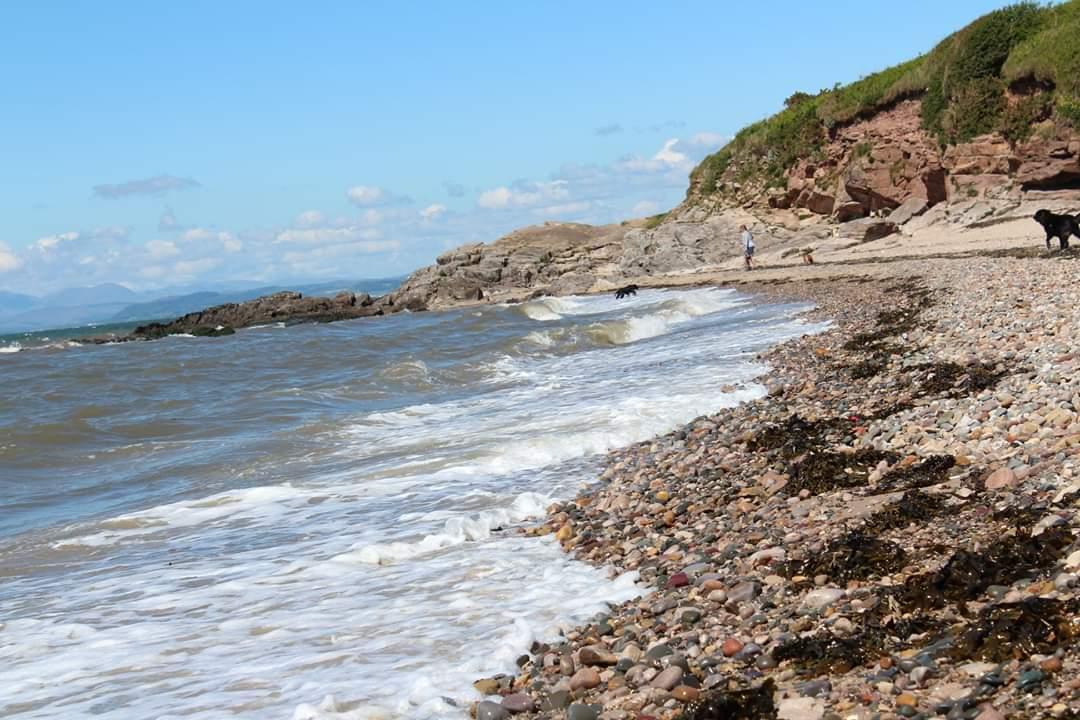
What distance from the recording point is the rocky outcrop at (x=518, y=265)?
5306 cm

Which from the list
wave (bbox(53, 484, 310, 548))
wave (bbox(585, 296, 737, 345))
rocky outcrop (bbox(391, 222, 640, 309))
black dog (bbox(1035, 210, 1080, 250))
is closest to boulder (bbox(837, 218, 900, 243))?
wave (bbox(585, 296, 737, 345))

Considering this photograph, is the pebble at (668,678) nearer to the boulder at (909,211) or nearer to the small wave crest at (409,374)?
the small wave crest at (409,374)

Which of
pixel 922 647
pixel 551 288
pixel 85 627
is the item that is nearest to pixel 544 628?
pixel 922 647

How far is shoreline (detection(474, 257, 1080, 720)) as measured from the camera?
360 centimetres

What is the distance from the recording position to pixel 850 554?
4.92m

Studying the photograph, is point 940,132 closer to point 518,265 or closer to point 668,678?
point 518,265

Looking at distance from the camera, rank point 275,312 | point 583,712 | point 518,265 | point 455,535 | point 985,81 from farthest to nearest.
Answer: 1. point 275,312
2. point 518,265
3. point 985,81
4. point 455,535
5. point 583,712

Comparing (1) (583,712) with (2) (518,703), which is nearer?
(1) (583,712)

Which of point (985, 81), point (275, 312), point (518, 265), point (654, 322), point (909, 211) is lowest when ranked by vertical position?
point (654, 322)

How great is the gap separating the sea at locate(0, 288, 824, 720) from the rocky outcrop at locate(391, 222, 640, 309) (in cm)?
3187

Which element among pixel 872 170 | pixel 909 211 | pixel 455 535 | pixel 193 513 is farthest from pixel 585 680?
pixel 872 170

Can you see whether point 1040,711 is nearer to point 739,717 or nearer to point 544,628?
point 739,717

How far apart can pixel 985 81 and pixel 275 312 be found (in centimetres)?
4117

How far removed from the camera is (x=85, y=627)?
6.05 m
